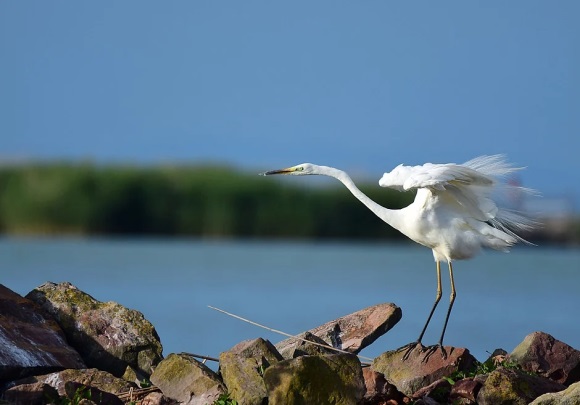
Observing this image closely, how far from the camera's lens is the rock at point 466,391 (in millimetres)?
5570

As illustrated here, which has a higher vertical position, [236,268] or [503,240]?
[503,240]

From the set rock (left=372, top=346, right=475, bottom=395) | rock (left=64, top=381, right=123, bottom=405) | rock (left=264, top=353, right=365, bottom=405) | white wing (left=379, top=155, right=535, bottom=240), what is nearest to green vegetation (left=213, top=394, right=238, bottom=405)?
rock (left=264, top=353, right=365, bottom=405)

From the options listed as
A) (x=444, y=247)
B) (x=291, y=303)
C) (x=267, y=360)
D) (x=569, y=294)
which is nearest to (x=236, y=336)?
(x=291, y=303)

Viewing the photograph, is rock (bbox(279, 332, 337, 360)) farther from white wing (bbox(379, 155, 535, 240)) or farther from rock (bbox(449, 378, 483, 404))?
white wing (bbox(379, 155, 535, 240))

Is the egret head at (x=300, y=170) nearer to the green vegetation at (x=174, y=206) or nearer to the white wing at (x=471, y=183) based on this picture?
the white wing at (x=471, y=183)

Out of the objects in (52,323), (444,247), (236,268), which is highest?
(444,247)

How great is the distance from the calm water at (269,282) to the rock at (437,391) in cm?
474

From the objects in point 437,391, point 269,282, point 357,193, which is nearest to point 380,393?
point 437,391

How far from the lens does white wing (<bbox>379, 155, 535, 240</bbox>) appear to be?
671 centimetres

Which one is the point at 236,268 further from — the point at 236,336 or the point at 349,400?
the point at 349,400

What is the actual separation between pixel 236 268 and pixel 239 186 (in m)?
3.14

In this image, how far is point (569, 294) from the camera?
2244cm

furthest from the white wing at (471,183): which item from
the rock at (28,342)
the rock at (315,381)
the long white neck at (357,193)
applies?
the rock at (28,342)

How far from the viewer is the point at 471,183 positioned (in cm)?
699
